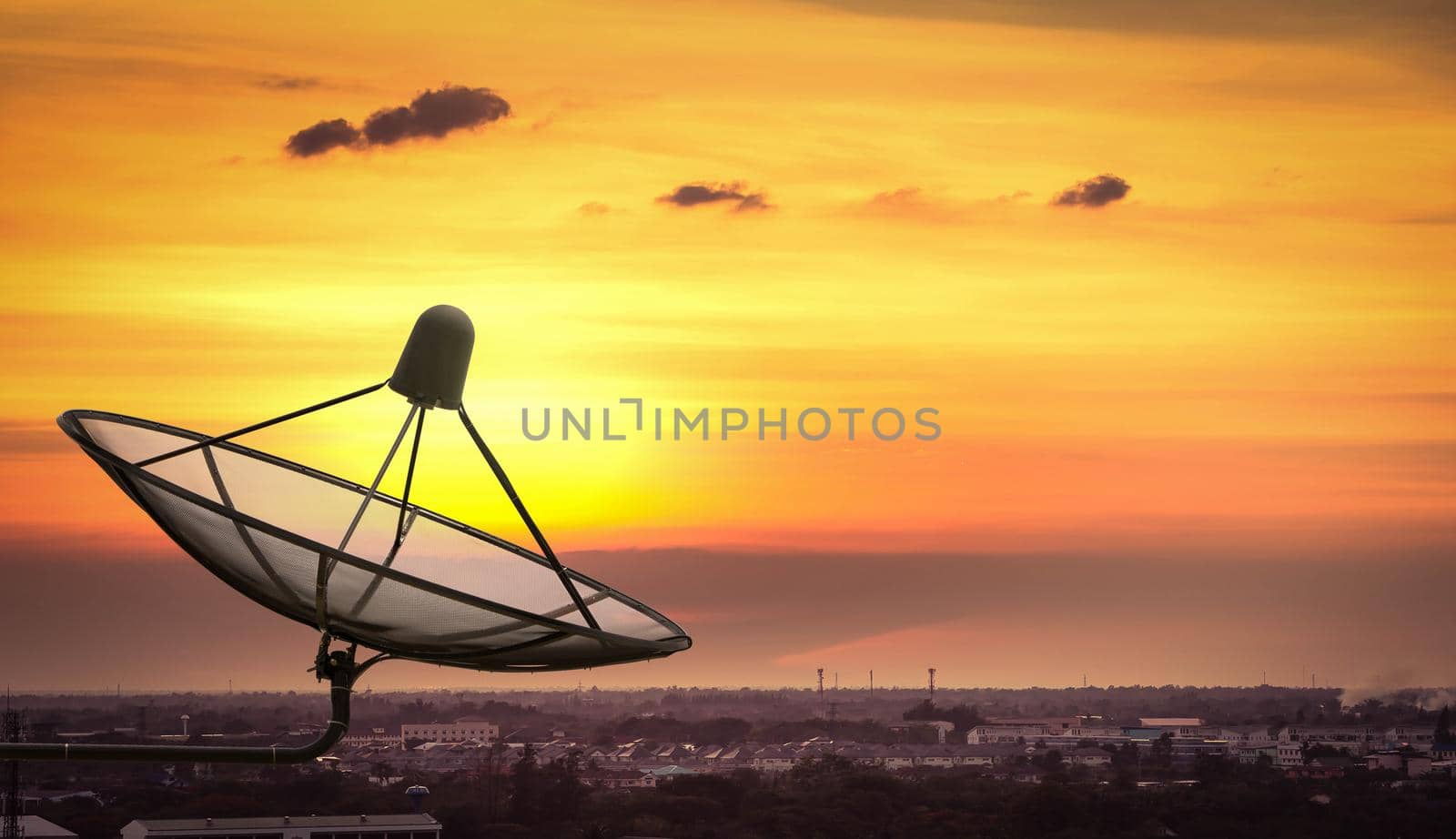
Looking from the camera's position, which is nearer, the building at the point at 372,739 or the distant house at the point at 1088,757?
the distant house at the point at 1088,757

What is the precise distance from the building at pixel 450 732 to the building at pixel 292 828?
4771 cm

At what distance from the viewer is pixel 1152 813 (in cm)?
6569

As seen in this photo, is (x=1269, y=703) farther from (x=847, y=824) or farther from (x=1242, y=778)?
(x=847, y=824)

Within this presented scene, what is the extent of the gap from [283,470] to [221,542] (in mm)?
2213

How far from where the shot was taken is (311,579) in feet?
21.9

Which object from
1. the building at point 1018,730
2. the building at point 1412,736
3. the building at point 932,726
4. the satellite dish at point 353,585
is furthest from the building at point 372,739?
the satellite dish at point 353,585

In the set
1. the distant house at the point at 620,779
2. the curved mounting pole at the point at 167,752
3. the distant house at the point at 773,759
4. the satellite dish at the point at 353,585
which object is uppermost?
the satellite dish at the point at 353,585

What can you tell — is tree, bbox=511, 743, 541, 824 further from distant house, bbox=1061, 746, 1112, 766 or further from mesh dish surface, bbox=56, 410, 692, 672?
mesh dish surface, bbox=56, 410, 692, 672

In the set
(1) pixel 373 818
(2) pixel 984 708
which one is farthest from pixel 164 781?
(2) pixel 984 708

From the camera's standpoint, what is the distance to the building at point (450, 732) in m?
97.2

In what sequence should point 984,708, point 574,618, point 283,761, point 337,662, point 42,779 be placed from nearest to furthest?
point 283,761
point 337,662
point 574,618
point 42,779
point 984,708

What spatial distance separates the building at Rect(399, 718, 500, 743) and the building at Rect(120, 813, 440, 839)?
47.7 m

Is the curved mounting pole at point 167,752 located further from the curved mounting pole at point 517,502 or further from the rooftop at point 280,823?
the rooftop at point 280,823

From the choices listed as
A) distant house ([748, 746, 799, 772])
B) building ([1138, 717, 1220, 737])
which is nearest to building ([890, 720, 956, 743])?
distant house ([748, 746, 799, 772])
